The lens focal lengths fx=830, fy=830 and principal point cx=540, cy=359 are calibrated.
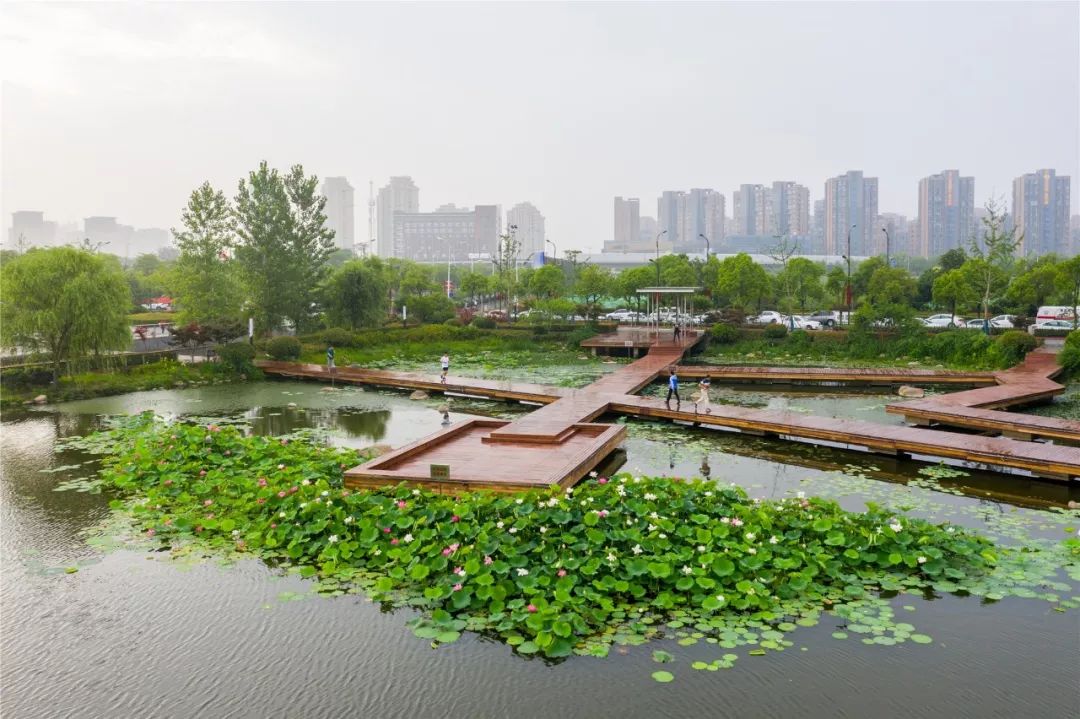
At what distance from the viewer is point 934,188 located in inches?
5620

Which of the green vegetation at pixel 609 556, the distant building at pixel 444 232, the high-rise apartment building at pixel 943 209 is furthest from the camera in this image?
the distant building at pixel 444 232

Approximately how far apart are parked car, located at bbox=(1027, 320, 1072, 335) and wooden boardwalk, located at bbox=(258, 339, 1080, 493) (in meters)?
8.04

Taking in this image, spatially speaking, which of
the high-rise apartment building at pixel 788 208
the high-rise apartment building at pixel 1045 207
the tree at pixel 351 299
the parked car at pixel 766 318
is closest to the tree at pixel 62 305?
the tree at pixel 351 299

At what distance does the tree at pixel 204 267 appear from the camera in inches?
1215

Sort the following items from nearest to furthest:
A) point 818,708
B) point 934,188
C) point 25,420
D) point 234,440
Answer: point 818,708
point 234,440
point 25,420
point 934,188

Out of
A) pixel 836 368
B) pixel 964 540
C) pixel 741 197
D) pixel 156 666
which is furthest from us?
pixel 741 197

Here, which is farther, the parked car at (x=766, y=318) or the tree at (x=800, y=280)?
the parked car at (x=766, y=318)

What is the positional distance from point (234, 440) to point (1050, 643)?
1248cm

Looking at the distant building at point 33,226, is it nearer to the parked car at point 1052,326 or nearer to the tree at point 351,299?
the tree at point 351,299

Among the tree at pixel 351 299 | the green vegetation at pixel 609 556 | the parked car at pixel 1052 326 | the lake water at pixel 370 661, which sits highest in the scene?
the tree at pixel 351 299

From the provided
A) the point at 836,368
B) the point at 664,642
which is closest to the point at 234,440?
the point at 664,642

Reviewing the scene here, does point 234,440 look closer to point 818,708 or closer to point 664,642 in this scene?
point 664,642

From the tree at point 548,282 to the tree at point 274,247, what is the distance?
12.2 m

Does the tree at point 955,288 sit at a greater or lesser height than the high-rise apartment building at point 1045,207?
lesser
